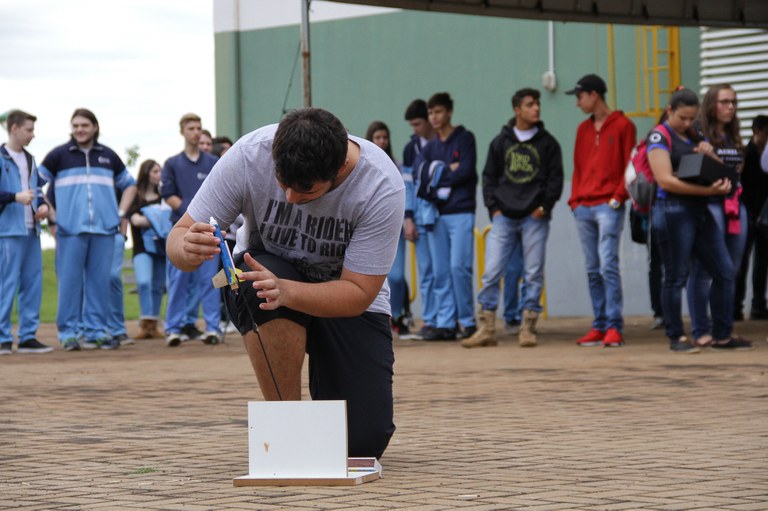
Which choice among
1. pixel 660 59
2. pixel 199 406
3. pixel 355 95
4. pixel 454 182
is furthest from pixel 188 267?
pixel 355 95

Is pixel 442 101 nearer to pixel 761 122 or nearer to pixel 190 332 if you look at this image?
pixel 761 122

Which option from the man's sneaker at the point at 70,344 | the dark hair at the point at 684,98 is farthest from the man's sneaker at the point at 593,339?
the man's sneaker at the point at 70,344

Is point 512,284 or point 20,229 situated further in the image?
point 512,284

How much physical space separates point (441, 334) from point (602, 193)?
250 centimetres

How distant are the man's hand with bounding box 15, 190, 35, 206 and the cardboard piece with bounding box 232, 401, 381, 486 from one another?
787 centimetres

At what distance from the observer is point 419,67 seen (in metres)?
18.4

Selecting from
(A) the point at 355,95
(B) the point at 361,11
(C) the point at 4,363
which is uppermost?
(B) the point at 361,11

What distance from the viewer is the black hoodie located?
12.0m

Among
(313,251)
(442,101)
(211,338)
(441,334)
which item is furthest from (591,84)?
(313,251)

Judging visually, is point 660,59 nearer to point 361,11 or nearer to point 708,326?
point 361,11

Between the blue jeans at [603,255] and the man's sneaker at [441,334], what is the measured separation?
5.85 ft

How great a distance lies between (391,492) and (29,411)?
11.8ft

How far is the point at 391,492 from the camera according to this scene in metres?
4.82

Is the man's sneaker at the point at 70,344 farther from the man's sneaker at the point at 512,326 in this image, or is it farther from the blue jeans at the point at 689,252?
the blue jeans at the point at 689,252
